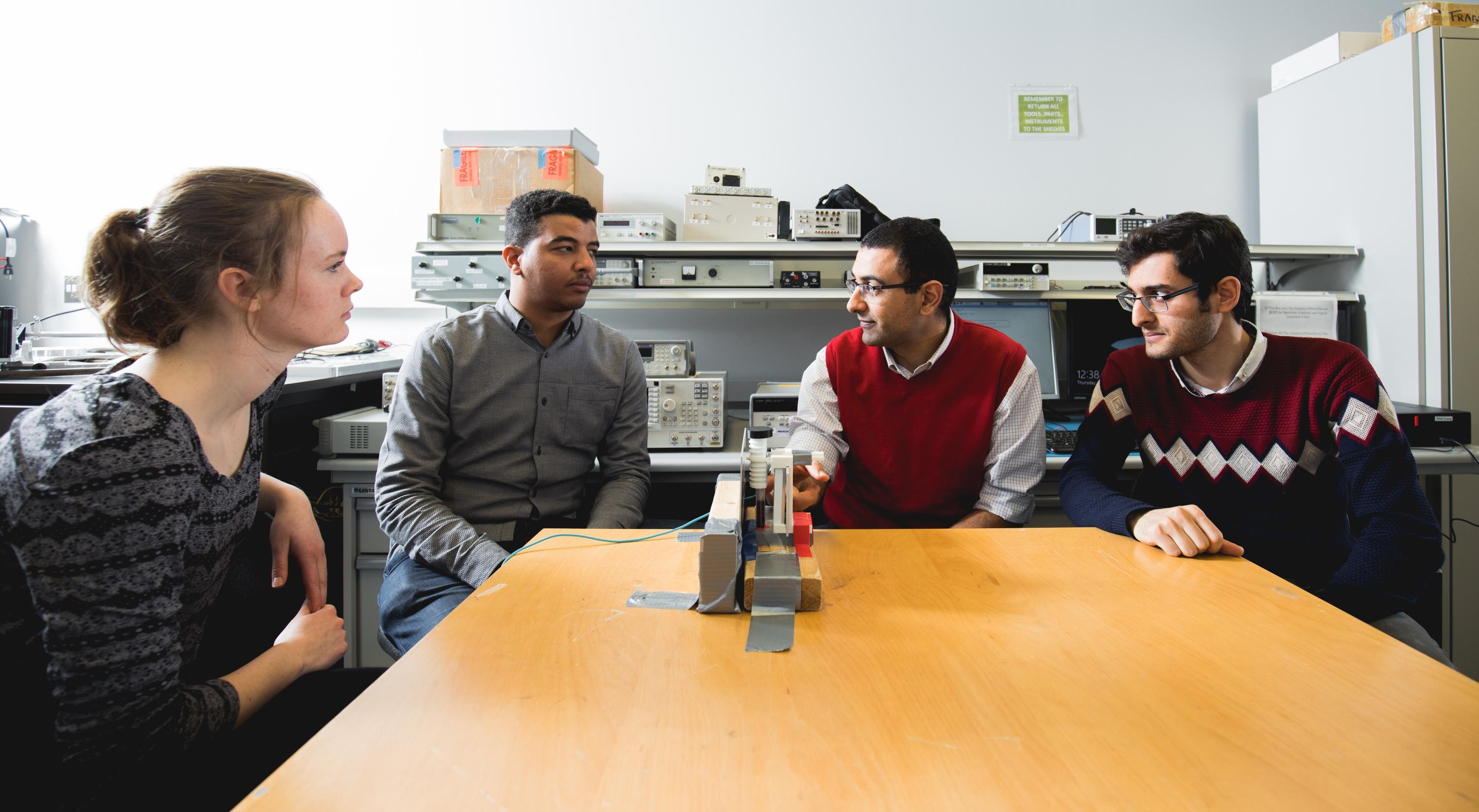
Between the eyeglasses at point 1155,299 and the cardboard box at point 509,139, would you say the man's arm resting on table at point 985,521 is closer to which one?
the eyeglasses at point 1155,299

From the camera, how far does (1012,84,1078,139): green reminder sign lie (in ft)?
9.16

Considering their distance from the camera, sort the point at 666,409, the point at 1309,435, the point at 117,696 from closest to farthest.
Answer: the point at 117,696 → the point at 1309,435 → the point at 666,409

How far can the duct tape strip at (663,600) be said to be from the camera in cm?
94

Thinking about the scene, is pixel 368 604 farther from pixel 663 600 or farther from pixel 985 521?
pixel 985 521

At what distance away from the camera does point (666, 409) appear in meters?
2.13

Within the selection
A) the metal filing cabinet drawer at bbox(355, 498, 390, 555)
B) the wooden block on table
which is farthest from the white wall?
the wooden block on table

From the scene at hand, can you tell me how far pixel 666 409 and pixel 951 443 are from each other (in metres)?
0.81

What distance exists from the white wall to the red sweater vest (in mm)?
1222

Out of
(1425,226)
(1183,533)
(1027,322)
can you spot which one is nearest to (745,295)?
(1027,322)

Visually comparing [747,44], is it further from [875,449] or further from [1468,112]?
[1468,112]

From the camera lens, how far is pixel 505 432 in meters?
1.74

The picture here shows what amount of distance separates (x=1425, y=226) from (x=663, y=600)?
2579mm

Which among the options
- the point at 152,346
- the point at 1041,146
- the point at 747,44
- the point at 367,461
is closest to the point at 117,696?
the point at 152,346

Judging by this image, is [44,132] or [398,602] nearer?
[398,602]
